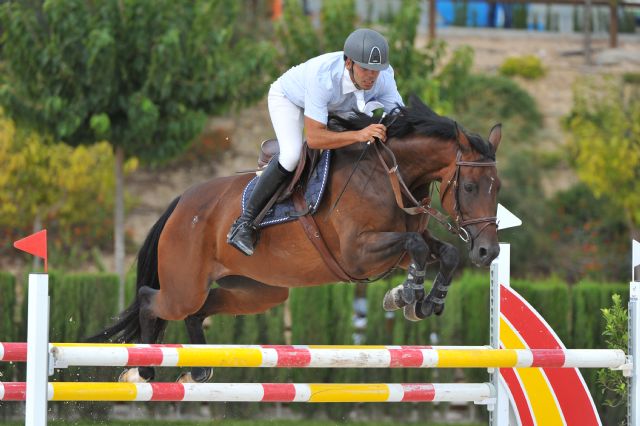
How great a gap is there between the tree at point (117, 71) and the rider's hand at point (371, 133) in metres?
5.17

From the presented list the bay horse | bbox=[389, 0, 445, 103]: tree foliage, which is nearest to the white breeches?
the bay horse

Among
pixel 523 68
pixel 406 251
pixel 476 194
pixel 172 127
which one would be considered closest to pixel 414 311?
pixel 406 251

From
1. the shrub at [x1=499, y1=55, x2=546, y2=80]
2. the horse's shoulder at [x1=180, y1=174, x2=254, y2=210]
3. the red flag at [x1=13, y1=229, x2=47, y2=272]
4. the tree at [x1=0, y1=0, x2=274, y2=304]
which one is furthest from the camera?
the shrub at [x1=499, y1=55, x2=546, y2=80]

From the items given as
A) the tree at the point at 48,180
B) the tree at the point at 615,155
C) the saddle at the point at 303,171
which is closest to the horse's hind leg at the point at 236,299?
the saddle at the point at 303,171

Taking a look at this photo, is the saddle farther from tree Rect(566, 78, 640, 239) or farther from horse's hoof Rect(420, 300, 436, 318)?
tree Rect(566, 78, 640, 239)

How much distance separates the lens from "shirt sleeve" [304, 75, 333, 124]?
4.66 metres

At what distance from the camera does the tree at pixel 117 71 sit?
954cm

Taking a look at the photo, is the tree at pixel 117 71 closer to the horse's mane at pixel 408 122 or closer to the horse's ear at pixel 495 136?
the horse's mane at pixel 408 122

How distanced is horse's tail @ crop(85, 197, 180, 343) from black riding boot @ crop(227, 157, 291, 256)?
0.84 metres

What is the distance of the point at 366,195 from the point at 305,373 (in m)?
3.95

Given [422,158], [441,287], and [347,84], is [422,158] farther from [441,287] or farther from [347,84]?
[441,287]

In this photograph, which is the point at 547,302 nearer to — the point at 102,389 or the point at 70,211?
the point at 102,389

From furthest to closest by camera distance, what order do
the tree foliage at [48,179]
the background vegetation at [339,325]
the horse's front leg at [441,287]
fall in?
the tree foliage at [48,179], the background vegetation at [339,325], the horse's front leg at [441,287]

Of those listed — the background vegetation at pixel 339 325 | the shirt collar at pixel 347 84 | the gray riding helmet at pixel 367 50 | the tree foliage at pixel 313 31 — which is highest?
the tree foliage at pixel 313 31
